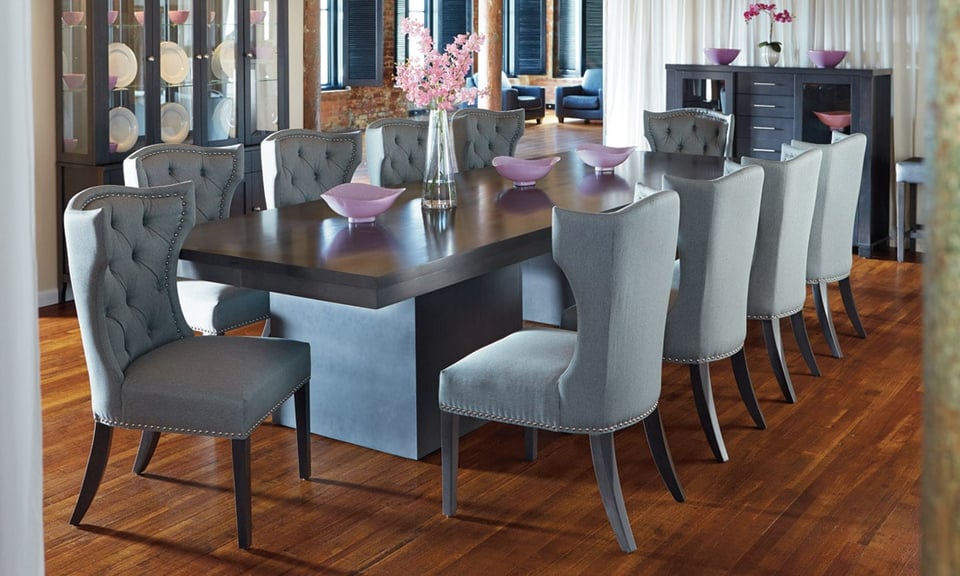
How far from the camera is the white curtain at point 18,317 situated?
1.28 m

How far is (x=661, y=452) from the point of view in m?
3.14

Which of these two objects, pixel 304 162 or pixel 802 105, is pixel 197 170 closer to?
pixel 304 162

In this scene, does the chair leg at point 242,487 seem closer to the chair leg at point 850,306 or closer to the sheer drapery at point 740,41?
the chair leg at point 850,306

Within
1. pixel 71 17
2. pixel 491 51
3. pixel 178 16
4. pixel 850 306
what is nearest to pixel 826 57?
pixel 850 306

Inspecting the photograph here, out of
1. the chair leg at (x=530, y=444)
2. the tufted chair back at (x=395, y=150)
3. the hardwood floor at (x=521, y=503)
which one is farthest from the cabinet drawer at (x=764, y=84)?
the chair leg at (x=530, y=444)

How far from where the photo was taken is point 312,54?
9281 millimetres

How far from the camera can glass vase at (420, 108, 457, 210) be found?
3.72 m

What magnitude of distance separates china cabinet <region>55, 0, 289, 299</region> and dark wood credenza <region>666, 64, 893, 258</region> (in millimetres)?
3020

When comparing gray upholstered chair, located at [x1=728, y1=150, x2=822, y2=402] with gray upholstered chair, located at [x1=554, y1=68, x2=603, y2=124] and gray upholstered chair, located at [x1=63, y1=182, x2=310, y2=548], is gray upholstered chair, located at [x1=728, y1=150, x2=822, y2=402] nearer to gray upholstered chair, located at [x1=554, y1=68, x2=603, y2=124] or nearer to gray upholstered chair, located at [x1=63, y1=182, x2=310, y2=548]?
gray upholstered chair, located at [x1=63, y1=182, x2=310, y2=548]

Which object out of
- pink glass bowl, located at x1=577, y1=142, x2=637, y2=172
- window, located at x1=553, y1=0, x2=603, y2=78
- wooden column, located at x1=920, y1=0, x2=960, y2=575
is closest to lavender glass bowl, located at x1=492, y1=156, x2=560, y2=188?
pink glass bowl, located at x1=577, y1=142, x2=637, y2=172

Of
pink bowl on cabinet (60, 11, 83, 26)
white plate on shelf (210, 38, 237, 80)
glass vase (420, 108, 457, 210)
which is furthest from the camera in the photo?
white plate on shelf (210, 38, 237, 80)

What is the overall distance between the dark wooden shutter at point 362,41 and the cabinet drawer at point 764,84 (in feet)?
19.5

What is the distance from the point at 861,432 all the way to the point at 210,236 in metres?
2.37

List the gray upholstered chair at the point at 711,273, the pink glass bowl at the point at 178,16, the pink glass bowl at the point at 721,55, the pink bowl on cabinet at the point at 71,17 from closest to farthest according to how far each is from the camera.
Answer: the gray upholstered chair at the point at 711,273 < the pink bowl on cabinet at the point at 71,17 < the pink glass bowl at the point at 178,16 < the pink glass bowl at the point at 721,55
